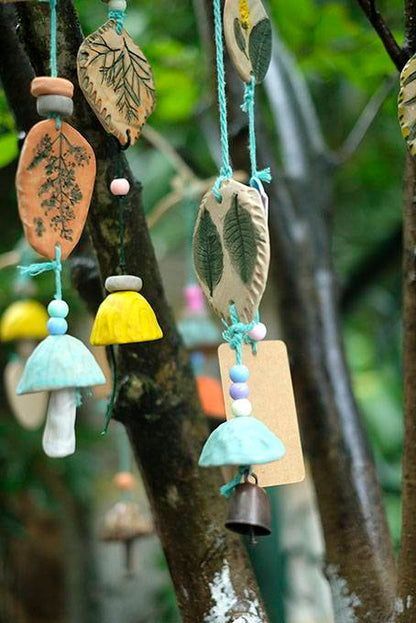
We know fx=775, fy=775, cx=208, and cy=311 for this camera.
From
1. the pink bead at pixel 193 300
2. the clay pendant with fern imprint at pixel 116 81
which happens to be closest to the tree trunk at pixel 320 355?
the pink bead at pixel 193 300

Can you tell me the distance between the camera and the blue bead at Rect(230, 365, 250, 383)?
1.84ft

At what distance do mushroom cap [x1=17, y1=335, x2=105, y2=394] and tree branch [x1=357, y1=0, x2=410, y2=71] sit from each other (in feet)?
1.19

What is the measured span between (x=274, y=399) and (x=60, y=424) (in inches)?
6.5

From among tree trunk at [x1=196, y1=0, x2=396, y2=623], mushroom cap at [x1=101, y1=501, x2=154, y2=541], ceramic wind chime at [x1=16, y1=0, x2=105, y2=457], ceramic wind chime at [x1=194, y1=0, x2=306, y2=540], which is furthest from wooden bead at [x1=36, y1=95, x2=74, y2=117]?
mushroom cap at [x1=101, y1=501, x2=154, y2=541]

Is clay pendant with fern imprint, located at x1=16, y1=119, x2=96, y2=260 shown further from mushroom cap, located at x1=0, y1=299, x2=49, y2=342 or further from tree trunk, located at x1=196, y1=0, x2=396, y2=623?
mushroom cap, located at x1=0, y1=299, x2=49, y2=342

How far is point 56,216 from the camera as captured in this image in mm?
549

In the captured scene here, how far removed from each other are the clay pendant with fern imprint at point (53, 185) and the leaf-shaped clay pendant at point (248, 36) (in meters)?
0.14

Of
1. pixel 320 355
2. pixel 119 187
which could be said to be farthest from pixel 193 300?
pixel 119 187

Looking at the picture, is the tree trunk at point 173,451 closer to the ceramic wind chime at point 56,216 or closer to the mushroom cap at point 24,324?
the ceramic wind chime at point 56,216

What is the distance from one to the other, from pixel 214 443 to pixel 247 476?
5 cm

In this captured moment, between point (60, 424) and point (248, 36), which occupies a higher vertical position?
point (248, 36)

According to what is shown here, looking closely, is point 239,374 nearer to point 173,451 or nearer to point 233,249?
point 233,249

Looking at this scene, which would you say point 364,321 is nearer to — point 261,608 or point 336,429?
point 336,429

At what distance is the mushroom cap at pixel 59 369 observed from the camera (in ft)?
1.70
